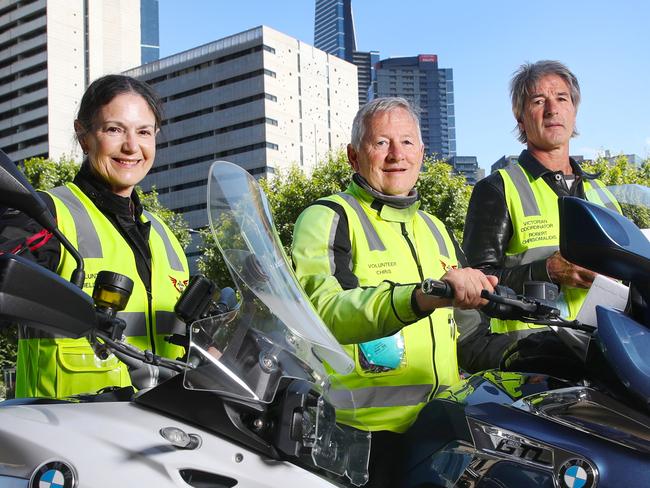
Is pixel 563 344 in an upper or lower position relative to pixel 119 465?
upper

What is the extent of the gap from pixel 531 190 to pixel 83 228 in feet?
6.30

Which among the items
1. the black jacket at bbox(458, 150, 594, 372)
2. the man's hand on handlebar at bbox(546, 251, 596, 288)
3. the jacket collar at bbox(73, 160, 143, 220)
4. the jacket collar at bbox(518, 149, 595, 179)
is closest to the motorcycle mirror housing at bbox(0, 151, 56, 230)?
the jacket collar at bbox(73, 160, 143, 220)

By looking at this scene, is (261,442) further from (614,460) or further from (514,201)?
(514,201)

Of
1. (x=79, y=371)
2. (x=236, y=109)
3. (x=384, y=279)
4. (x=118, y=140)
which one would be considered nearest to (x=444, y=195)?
(x=118, y=140)

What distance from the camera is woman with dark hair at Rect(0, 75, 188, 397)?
96.7 inches

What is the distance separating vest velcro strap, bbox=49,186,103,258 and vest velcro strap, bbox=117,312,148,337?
0.22 metres

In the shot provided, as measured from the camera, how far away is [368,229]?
105 inches

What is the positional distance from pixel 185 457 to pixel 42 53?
95284mm

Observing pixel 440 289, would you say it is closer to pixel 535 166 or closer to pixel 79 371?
pixel 79 371

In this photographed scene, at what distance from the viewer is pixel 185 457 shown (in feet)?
5.11

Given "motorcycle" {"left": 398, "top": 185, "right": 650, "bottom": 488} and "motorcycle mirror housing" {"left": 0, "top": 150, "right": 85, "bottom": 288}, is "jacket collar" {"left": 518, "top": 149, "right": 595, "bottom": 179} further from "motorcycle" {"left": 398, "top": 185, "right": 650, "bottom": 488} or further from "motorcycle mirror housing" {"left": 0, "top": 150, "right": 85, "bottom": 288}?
"motorcycle mirror housing" {"left": 0, "top": 150, "right": 85, "bottom": 288}

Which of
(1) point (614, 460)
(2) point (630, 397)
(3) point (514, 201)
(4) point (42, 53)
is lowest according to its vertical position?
(1) point (614, 460)

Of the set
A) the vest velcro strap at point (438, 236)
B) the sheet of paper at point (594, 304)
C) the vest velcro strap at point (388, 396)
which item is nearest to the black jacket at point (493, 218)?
the vest velcro strap at point (438, 236)

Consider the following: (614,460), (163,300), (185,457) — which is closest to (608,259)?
(614,460)
